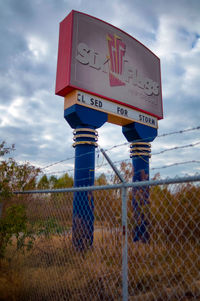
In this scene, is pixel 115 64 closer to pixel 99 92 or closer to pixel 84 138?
pixel 99 92

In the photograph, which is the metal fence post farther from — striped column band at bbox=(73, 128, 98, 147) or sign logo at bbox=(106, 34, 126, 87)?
sign logo at bbox=(106, 34, 126, 87)

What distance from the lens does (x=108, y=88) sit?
21.1 feet

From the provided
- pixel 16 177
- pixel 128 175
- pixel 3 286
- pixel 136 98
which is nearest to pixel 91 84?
pixel 136 98

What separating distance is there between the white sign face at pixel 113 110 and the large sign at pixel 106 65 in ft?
0.35

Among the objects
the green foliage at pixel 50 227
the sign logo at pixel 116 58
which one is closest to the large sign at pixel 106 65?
the sign logo at pixel 116 58

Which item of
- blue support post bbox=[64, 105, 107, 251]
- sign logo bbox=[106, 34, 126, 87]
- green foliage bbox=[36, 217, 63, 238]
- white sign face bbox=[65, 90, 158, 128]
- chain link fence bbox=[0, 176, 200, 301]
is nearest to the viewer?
chain link fence bbox=[0, 176, 200, 301]

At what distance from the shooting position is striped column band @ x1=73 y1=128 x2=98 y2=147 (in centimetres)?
569

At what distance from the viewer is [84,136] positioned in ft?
18.7

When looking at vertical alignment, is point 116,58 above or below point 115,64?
above

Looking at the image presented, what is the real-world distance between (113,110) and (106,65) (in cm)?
126

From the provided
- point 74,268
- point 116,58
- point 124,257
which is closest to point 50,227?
point 74,268

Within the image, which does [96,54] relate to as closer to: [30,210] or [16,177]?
[16,177]

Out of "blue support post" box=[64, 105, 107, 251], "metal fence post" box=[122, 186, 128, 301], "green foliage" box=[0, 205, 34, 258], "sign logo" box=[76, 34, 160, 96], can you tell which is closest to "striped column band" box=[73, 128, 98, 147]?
"blue support post" box=[64, 105, 107, 251]

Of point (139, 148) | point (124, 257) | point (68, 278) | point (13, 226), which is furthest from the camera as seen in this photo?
point (139, 148)
